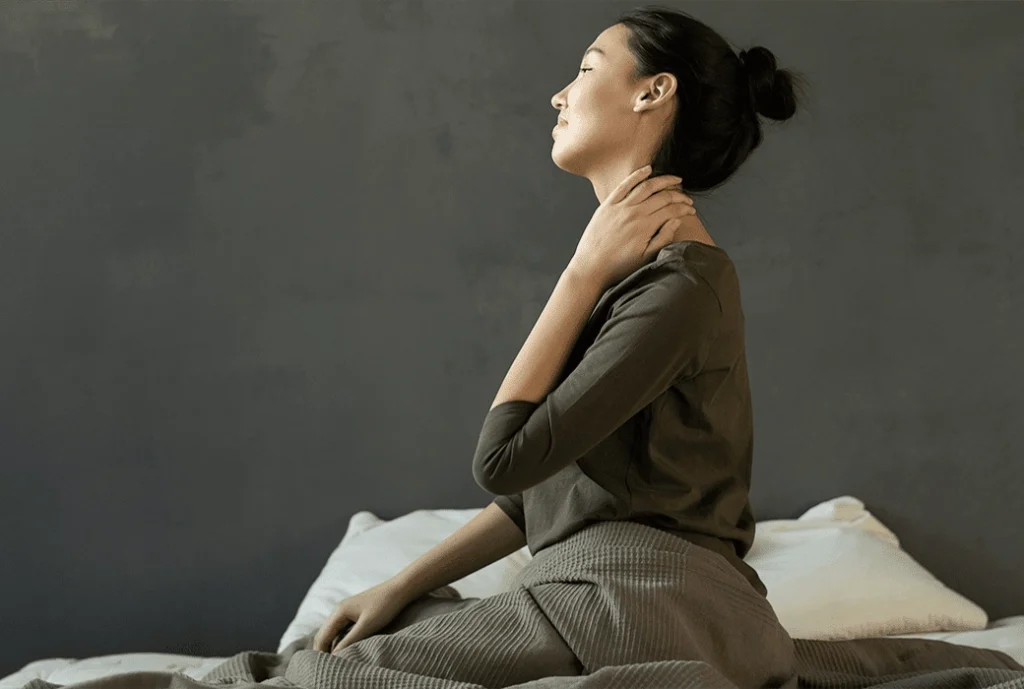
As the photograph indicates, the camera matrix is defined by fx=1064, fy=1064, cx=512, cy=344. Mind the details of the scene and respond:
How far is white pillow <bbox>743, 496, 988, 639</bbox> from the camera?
6.01ft

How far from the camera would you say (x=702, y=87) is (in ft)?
4.39

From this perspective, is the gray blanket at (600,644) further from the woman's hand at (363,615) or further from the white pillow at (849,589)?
the white pillow at (849,589)

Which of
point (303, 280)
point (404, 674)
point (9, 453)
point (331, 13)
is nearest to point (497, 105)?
point (331, 13)

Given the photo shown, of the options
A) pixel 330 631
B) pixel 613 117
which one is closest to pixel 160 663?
pixel 330 631

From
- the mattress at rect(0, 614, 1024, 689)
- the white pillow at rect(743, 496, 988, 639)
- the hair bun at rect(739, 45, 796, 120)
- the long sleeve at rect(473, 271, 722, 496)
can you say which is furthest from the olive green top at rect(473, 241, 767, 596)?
the mattress at rect(0, 614, 1024, 689)

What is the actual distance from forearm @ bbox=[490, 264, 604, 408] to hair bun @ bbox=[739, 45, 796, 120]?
336 mm

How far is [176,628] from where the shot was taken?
233cm

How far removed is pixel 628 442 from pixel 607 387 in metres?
0.10

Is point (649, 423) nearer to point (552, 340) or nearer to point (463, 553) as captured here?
point (552, 340)

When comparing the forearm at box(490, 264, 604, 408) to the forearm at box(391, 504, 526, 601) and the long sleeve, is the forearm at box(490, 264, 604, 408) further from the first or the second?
the forearm at box(391, 504, 526, 601)

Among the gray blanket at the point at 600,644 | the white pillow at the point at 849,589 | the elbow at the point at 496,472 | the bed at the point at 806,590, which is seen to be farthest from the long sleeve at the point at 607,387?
the white pillow at the point at 849,589

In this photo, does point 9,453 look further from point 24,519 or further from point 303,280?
point 303,280

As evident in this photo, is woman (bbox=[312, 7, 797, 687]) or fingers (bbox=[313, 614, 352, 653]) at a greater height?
woman (bbox=[312, 7, 797, 687])

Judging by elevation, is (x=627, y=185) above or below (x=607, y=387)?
above
